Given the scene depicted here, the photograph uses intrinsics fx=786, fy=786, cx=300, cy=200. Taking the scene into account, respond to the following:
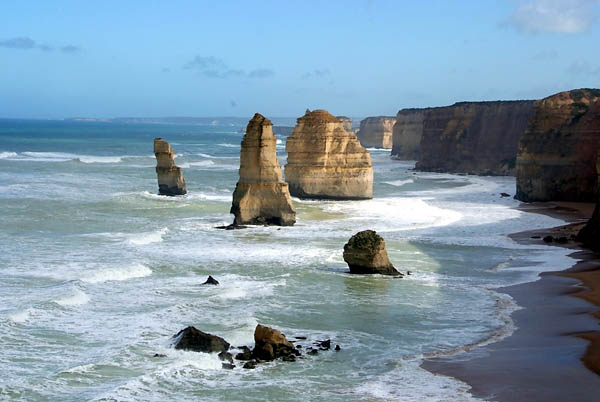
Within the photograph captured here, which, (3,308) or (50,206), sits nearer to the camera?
(3,308)

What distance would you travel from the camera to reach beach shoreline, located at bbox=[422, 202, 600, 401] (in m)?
12.4

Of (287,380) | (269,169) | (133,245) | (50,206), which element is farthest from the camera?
(50,206)

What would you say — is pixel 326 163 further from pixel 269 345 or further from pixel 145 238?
pixel 269 345

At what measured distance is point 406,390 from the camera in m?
12.7

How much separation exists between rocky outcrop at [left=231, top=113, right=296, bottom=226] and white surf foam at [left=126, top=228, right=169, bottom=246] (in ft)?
14.1

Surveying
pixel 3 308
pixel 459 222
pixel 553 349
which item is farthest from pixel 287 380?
pixel 459 222

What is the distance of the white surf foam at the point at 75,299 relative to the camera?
18.3m

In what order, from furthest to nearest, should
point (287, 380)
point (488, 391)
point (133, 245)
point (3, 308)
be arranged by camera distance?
point (133, 245) → point (3, 308) → point (287, 380) → point (488, 391)

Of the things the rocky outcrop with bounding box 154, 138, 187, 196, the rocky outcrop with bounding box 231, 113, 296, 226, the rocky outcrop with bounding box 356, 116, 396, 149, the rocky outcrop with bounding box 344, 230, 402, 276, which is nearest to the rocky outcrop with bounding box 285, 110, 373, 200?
the rocky outcrop with bounding box 154, 138, 187, 196

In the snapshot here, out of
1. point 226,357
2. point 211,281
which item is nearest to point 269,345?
point 226,357

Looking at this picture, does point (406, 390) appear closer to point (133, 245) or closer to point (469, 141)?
point (133, 245)

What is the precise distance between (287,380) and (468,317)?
245 inches

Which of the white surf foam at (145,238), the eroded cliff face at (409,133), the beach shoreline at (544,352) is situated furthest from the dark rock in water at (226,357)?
the eroded cliff face at (409,133)

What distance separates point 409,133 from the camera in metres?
104
